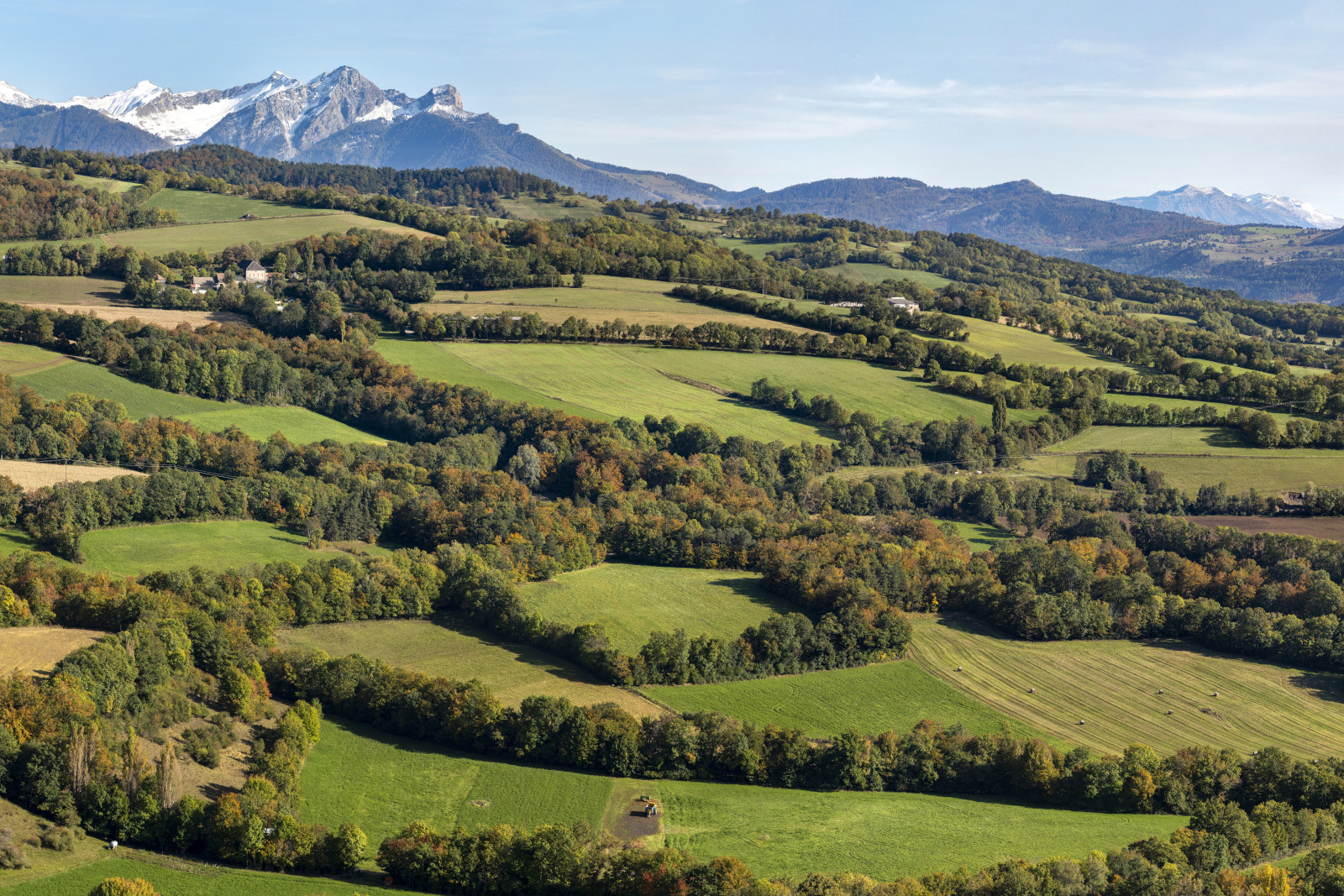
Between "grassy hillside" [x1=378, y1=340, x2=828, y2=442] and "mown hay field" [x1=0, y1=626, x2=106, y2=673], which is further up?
"grassy hillside" [x1=378, y1=340, x2=828, y2=442]

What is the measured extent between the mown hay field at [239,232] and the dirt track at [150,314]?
22.5m

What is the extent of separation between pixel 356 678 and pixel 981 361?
86.8 meters

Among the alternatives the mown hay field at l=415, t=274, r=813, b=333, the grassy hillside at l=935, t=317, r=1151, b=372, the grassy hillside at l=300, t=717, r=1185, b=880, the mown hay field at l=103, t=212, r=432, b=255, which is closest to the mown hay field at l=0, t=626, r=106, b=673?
the grassy hillside at l=300, t=717, r=1185, b=880

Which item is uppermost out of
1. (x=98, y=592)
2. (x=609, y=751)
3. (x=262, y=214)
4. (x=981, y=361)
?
(x=262, y=214)

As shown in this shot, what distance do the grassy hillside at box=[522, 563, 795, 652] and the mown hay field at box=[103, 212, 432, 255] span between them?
3775 inches

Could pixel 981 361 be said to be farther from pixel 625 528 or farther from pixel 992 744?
pixel 992 744

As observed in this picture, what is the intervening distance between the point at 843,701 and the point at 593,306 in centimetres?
8444

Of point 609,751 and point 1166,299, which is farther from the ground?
point 1166,299

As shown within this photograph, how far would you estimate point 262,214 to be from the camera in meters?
170

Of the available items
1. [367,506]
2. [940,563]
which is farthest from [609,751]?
[367,506]

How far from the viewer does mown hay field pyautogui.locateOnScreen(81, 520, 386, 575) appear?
7025 cm

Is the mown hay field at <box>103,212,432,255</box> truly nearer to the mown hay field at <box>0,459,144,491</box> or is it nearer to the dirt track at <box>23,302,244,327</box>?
the dirt track at <box>23,302,244,327</box>

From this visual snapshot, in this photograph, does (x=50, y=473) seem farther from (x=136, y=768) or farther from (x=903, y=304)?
(x=903, y=304)

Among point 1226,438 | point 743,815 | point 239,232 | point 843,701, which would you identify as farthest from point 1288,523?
point 239,232
